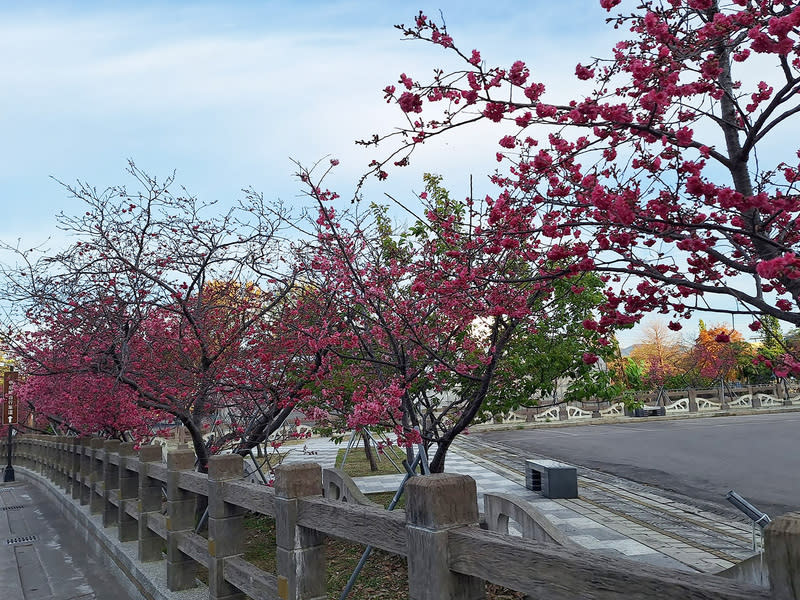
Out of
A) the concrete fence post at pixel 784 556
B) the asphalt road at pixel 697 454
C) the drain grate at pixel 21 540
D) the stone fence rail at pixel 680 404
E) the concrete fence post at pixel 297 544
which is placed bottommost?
the drain grate at pixel 21 540

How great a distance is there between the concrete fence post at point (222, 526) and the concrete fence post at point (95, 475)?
7315 mm

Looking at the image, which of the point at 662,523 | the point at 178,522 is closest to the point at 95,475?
the point at 178,522

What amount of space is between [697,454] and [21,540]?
19439mm

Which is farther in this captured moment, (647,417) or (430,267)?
(647,417)

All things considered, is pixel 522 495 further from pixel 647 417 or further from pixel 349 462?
pixel 647 417

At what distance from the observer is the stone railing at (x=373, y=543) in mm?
2094

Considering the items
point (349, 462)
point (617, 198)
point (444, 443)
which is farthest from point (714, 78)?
point (349, 462)

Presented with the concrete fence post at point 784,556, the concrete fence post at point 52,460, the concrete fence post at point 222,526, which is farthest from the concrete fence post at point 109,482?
the concrete fence post at point 784,556

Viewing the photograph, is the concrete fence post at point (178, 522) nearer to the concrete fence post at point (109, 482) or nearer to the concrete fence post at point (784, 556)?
the concrete fence post at point (109, 482)

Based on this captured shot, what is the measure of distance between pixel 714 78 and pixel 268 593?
558 centimetres

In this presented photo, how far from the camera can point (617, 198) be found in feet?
16.5

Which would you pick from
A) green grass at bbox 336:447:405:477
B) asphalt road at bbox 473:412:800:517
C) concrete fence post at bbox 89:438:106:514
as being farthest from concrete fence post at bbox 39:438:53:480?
asphalt road at bbox 473:412:800:517

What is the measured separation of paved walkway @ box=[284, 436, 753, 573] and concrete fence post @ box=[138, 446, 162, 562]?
143 inches

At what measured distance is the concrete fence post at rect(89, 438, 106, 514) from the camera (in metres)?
12.1
